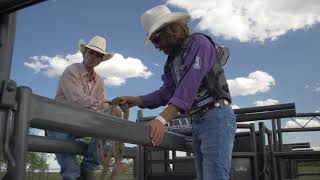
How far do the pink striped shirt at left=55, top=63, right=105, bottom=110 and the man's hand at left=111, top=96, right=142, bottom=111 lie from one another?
633 millimetres

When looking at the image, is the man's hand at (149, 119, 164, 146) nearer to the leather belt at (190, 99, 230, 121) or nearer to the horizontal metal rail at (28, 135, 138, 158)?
the leather belt at (190, 99, 230, 121)

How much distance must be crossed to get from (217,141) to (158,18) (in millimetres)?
768

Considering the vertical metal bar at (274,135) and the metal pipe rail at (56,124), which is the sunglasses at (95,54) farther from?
the vertical metal bar at (274,135)

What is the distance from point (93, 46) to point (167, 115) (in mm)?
1967

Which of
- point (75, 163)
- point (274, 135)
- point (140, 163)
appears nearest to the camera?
point (75, 163)

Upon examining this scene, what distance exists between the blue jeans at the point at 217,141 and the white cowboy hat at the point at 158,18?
1.80ft

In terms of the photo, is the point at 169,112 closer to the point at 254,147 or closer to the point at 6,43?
the point at 6,43

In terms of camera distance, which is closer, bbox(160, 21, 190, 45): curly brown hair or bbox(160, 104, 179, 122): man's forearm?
bbox(160, 104, 179, 122): man's forearm

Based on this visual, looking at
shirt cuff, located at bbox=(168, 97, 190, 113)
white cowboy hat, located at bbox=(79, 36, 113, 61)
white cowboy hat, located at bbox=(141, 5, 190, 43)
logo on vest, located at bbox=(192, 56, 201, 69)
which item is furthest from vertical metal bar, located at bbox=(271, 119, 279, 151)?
shirt cuff, located at bbox=(168, 97, 190, 113)

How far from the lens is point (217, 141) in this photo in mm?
2459

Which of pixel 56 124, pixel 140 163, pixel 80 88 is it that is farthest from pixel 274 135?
pixel 56 124

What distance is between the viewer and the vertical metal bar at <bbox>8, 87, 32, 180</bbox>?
1514mm

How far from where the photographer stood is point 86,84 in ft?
12.4

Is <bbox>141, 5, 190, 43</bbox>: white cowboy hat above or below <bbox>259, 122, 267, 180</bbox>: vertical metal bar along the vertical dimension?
above
